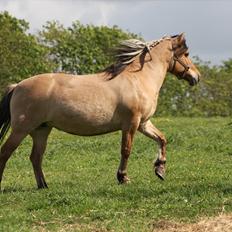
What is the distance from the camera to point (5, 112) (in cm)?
1152

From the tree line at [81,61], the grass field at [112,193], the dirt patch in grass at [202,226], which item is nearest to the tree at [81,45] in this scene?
the tree line at [81,61]

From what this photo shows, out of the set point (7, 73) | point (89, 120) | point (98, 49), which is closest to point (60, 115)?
point (89, 120)

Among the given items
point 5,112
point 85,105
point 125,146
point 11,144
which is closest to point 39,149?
point 11,144

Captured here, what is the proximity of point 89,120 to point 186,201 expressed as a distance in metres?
2.86

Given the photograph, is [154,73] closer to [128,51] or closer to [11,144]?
[128,51]

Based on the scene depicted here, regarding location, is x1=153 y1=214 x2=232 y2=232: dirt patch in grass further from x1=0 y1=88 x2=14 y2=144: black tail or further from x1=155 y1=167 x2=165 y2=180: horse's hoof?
x1=0 y1=88 x2=14 y2=144: black tail

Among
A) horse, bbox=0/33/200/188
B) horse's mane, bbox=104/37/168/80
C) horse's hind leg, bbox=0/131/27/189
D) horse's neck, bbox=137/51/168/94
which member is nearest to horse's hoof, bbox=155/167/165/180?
horse, bbox=0/33/200/188

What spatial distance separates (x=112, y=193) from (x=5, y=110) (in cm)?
276

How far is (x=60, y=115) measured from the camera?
1105cm

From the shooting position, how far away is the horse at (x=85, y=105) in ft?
36.1

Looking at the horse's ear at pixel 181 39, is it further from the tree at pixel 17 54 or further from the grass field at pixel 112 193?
the tree at pixel 17 54

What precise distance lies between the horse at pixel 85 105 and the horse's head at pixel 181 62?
63 centimetres

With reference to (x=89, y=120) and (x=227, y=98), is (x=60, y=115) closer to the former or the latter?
(x=89, y=120)

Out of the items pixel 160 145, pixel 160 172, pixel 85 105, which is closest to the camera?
pixel 85 105
